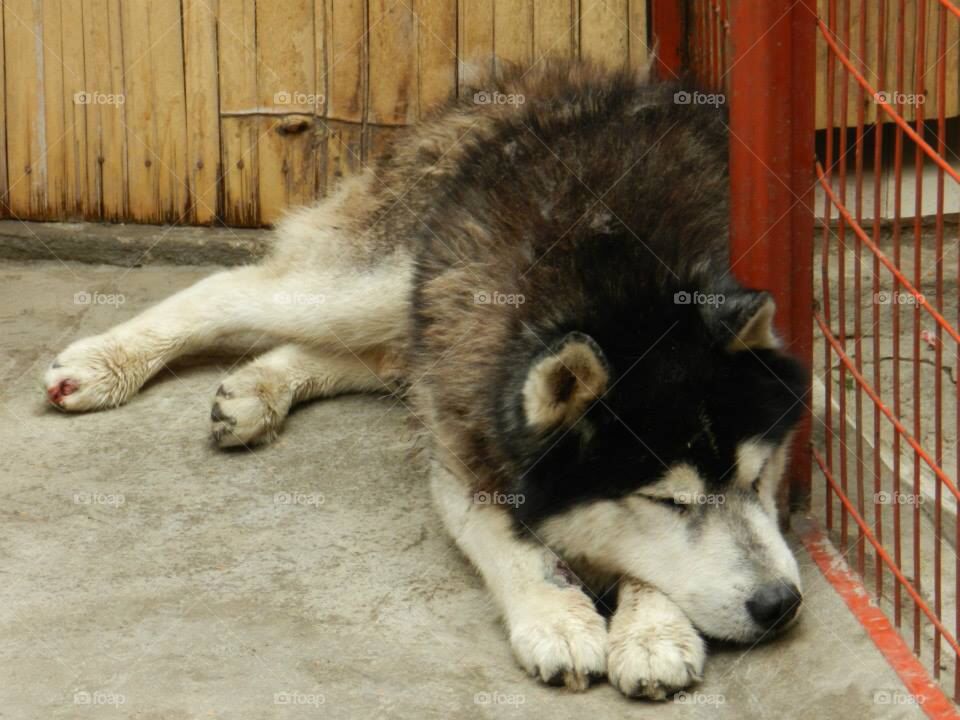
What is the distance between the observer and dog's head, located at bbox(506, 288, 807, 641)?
3.68 metres

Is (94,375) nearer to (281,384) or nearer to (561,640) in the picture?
(281,384)

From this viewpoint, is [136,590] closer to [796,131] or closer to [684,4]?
[796,131]

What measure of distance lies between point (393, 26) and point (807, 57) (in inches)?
97.9

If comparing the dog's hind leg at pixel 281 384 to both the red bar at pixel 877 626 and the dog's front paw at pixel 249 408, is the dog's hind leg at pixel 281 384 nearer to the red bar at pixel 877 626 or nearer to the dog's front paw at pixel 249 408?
the dog's front paw at pixel 249 408

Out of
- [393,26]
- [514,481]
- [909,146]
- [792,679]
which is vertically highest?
[393,26]

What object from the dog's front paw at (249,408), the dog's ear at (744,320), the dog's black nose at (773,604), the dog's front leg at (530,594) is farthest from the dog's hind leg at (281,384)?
the dog's black nose at (773,604)

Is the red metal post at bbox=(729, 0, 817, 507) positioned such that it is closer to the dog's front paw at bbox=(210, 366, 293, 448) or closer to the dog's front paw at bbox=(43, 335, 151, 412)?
the dog's front paw at bbox=(210, 366, 293, 448)

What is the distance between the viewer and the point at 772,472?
4.06 meters

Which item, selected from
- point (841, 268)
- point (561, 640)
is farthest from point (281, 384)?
point (841, 268)

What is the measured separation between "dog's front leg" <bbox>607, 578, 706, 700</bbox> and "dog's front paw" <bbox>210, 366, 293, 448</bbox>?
5.48 feet

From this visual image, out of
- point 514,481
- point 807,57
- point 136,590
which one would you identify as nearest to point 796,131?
point 807,57

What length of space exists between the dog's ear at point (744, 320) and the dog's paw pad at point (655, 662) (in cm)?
76

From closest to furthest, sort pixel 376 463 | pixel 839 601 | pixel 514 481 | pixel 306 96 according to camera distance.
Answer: pixel 839 601, pixel 514 481, pixel 376 463, pixel 306 96

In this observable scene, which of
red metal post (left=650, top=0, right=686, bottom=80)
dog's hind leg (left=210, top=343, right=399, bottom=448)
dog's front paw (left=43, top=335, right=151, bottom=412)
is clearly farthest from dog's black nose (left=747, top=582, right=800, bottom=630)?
red metal post (left=650, top=0, right=686, bottom=80)
